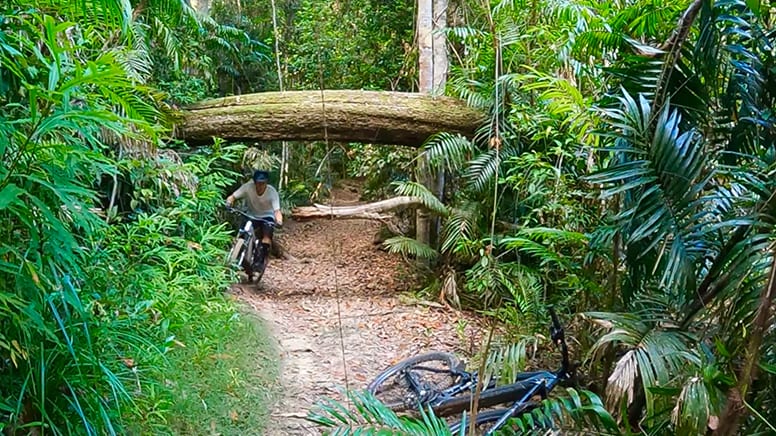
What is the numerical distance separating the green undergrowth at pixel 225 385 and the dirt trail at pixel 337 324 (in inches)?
4.2

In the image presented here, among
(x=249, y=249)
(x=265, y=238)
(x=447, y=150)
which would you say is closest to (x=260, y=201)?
(x=265, y=238)

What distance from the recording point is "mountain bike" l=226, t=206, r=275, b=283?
4684 millimetres

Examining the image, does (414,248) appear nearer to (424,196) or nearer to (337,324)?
(424,196)

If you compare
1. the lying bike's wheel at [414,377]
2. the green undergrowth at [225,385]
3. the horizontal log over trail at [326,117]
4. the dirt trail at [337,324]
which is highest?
the horizontal log over trail at [326,117]

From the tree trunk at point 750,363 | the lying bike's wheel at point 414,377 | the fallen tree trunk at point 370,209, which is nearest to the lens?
the tree trunk at point 750,363

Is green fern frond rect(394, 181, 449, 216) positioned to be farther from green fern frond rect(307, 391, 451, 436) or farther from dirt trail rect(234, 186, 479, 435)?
green fern frond rect(307, 391, 451, 436)

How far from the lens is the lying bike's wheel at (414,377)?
111 inches

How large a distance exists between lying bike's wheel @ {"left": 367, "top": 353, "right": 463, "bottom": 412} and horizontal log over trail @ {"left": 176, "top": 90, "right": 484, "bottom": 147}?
212 cm

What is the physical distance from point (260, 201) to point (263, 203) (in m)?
0.03

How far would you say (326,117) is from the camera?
174 inches

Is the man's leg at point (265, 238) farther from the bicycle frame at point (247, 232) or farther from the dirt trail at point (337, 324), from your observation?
the dirt trail at point (337, 324)

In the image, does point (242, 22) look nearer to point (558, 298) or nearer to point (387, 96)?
point (387, 96)

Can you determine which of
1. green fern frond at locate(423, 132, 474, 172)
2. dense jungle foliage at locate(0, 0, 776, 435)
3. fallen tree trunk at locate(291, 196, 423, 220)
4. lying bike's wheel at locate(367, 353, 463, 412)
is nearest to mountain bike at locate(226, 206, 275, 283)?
fallen tree trunk at locate(291, 196, 423, 220)

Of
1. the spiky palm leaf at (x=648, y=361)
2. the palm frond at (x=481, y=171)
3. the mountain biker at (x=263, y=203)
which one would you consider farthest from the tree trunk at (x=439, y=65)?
the spiky palm leaf at (x=648, y=361)
